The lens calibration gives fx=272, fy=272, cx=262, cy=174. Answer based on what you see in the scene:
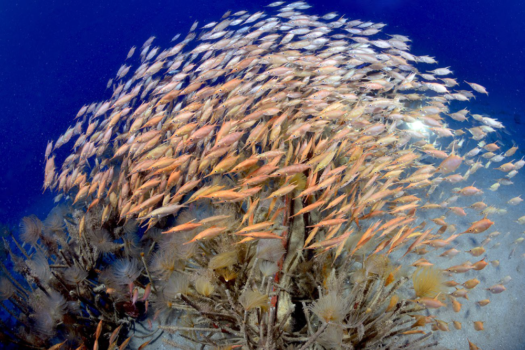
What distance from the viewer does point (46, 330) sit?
8.88 ft

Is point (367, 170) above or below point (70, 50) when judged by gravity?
below

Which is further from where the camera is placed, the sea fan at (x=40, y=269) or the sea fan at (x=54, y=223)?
the sea fan at (x=54, y=223)

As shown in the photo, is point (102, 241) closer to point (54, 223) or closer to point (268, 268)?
point (54, 223)

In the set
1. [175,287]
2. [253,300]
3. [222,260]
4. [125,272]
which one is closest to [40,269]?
[125,272]

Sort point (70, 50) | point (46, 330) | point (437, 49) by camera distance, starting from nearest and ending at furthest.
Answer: point (46, 330) → point (70, 50) → point (437, 49)

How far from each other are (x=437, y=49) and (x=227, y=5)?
1696cm

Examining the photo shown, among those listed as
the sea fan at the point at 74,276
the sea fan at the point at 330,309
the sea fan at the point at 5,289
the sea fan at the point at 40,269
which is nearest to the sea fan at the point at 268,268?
the sea fan at the point at 330,309

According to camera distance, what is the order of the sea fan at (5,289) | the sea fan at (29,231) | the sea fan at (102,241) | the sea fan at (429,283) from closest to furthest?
1. the sea fan at (429,283)
2. the sea fan at (5,289)
3. the sea fan at (102,241)
4. the sea fan at (29,231)

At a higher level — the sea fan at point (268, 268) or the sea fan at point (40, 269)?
the sea fan at point (268, 268)

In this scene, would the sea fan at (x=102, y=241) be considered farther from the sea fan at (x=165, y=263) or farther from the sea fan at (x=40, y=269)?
the sea fan at (x=165, y=263)

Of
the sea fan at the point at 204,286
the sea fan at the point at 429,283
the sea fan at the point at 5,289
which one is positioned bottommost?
the sea fan at the point at 429,283

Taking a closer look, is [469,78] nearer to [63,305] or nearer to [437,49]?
[437,49]

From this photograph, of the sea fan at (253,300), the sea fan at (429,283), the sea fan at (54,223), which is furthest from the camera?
the sea fan at (54,223)

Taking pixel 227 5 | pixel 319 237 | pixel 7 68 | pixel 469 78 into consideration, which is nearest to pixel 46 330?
pixel 319 237
